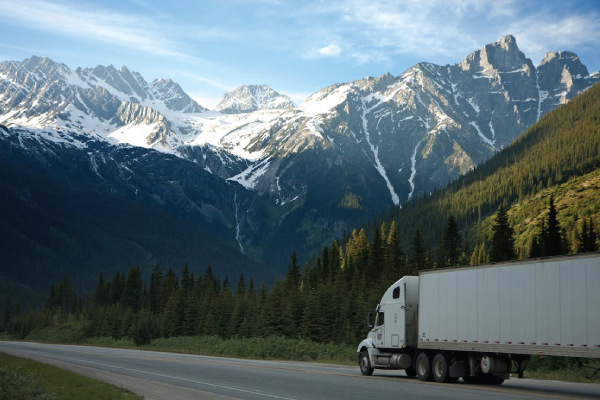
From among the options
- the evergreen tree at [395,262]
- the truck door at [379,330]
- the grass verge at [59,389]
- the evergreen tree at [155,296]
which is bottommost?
the grass verge at [59,389]

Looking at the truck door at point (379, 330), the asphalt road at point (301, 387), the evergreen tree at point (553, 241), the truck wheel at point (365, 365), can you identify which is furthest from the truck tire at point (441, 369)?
the evergreen tree at point (553, 241)

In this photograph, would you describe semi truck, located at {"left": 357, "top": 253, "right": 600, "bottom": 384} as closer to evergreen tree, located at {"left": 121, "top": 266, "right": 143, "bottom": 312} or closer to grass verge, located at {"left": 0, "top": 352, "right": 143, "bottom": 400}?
grass verge, located at {"left": 0, "top": 352, "right": 143, "bottom": 400}

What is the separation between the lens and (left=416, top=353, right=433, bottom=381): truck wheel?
29.5m

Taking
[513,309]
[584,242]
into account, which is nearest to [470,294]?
[513,309]

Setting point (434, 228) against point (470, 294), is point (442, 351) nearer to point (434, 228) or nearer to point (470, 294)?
point (470, 294)

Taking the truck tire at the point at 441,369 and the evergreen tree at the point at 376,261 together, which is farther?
the evergreen tree at the point at 376,261

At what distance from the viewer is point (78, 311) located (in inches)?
6235

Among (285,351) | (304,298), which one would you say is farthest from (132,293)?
(285,351)

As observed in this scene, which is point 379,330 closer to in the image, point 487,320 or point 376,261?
point 487,320

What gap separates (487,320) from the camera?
26.1 m

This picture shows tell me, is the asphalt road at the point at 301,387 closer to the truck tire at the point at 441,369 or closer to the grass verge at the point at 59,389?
the truck tire at the point at 441,369

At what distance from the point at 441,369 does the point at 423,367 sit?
149cm

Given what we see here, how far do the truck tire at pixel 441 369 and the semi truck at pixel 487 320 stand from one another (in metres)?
0.04

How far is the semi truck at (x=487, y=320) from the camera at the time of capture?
2189 centimetres
